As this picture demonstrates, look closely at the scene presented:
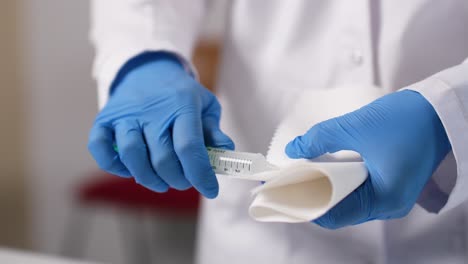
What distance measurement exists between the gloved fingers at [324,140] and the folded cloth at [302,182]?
11 millimetres

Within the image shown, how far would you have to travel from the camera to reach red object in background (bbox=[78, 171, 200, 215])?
1531mm

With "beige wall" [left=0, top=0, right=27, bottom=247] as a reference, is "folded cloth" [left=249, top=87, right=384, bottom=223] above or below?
above

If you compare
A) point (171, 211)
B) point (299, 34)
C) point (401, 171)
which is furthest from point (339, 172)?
point (171, 211)

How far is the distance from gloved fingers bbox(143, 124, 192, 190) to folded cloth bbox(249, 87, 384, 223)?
0.29 feet

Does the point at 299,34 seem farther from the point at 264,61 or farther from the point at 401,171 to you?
the point at 401,171

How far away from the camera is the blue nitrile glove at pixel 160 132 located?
54cm

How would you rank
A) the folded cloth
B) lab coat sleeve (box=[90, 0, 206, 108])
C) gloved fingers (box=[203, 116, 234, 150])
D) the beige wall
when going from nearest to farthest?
the folded cloth → gloved fingers (box=[203, 116, 234, 150]) → lab coat sleeve (box=[90, 0, 206, 108]) → the beige wall

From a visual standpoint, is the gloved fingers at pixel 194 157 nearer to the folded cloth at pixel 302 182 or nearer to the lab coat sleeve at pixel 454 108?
the folded cloth at pixel 302 182

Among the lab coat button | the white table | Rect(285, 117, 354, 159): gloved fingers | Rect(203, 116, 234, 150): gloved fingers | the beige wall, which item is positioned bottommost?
the beige wall

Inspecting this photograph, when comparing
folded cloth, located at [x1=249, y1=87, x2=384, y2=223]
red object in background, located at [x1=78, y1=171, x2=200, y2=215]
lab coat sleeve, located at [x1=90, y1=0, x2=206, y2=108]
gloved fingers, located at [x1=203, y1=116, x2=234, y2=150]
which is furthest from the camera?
red object in background, located at [x1=78, y1=171, x2=200, y2=215]

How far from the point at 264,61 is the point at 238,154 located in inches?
8.3

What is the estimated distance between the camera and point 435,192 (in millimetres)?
581

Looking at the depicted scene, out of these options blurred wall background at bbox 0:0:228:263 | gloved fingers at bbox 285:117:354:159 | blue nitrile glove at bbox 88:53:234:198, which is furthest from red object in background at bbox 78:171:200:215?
gloved fingers at bbox 285:117:354:159

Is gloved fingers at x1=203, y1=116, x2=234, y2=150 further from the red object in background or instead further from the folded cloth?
the red object in background
